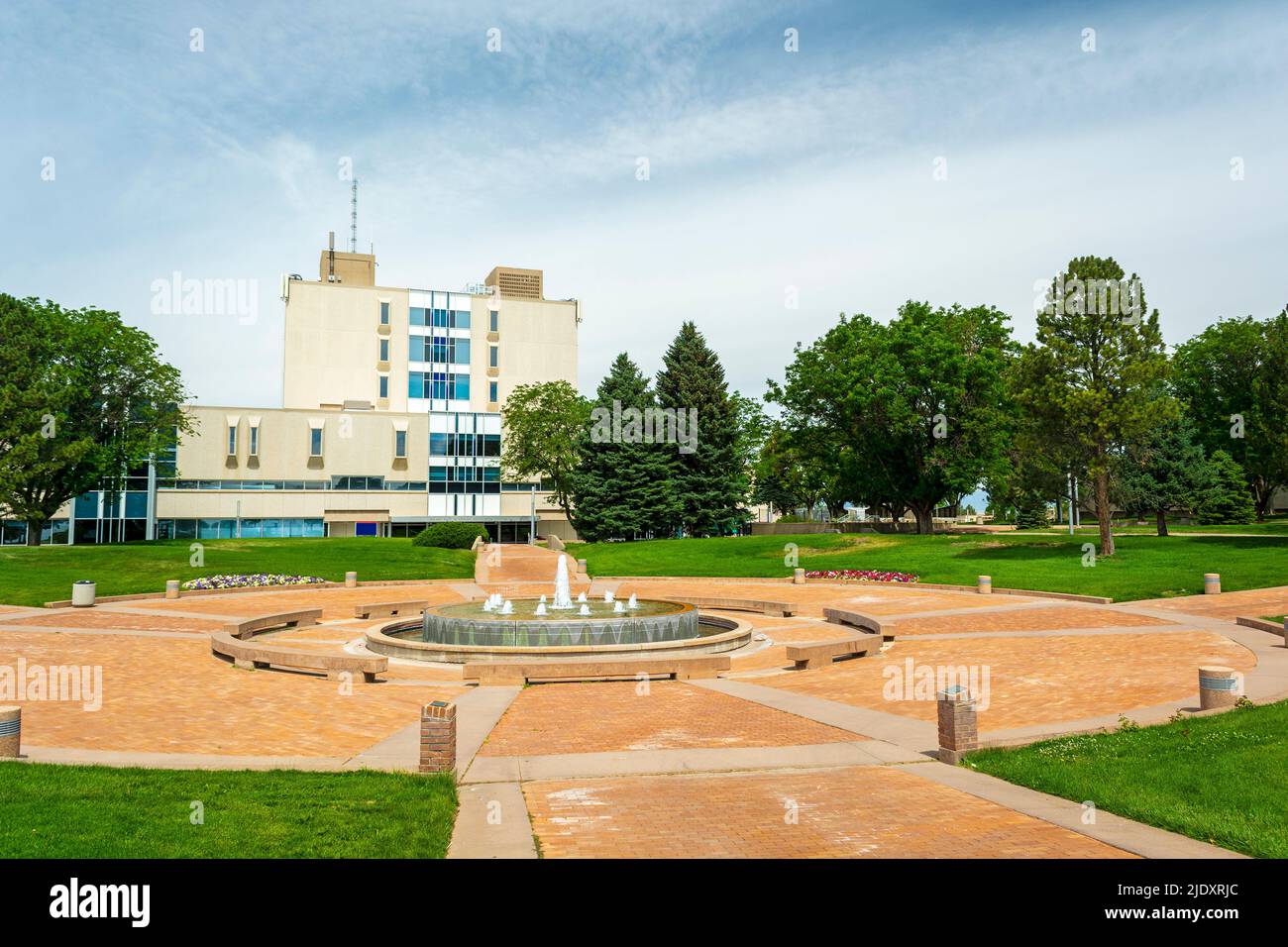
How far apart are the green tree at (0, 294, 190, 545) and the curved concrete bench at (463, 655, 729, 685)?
4224 cm

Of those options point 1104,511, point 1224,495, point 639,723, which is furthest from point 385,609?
point 1224,495

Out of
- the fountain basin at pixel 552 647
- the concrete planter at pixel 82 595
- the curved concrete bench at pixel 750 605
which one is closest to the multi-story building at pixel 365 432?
the concrete planter at pixel 82 595

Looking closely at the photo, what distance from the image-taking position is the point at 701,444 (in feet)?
205

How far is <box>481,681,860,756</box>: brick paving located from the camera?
1115cm

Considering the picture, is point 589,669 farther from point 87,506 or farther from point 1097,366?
point 87,506

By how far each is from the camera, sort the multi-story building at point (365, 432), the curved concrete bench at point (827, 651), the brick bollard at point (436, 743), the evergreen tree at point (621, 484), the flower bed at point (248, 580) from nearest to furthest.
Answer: the brick bollard at point (436, 743) → the curved concrete bench at point (827, 651) → the flower bed at point (248, 580) → the evergreen tree at point (621, 484) → the multi-story building at point (365, 432)

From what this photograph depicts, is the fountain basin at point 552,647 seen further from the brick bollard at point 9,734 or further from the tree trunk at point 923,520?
the tree trunk at point 923,520

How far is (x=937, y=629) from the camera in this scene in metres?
22.3

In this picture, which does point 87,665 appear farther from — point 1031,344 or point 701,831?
point 1031,344

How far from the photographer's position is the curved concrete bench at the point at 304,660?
16.0 metres

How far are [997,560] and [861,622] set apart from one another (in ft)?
70.5

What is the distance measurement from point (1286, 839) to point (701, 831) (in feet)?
15.1

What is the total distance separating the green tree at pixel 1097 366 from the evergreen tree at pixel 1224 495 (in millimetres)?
10904
